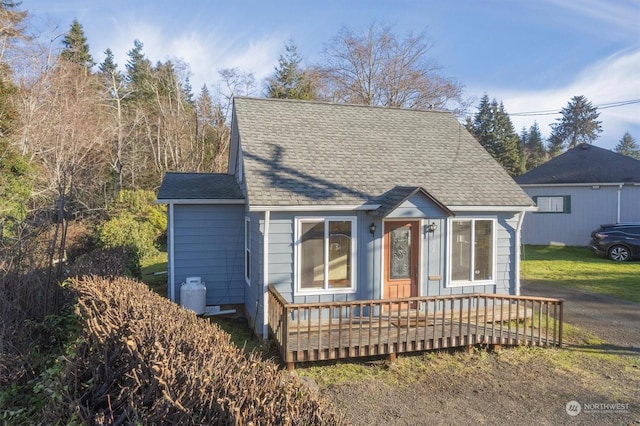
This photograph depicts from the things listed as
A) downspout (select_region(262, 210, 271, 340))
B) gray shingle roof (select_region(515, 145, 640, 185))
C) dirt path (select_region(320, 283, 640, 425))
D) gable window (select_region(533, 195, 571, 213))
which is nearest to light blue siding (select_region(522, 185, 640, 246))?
gable window (select_region(533, 195, 571, 213))

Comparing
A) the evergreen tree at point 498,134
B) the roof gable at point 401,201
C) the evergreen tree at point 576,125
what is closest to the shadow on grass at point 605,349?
the roof gable at point 401,201

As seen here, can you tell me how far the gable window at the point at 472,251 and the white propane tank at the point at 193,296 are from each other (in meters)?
5.74

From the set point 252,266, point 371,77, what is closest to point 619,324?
point 252,266

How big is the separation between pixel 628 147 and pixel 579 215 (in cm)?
6857

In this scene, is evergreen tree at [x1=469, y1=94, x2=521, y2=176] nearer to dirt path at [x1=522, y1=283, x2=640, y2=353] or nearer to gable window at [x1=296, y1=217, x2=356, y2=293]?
dirt path at [x1=522, y1=283, x2=640, y2=353]

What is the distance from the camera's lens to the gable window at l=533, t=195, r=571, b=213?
803 inches

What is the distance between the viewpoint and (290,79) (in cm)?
3114

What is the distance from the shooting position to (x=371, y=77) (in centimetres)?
2873

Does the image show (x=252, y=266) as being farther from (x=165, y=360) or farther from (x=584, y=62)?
(x=584, y=62)

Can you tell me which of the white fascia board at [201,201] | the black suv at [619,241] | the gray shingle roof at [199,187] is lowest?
the black suv at [619,241]

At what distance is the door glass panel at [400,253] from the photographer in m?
8.50

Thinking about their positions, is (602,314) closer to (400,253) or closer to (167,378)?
(400,253)

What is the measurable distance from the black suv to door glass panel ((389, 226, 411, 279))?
13.5 m

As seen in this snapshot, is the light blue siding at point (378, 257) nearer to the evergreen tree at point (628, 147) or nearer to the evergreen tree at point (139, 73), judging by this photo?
the evergreen tree at point (139, 73)
